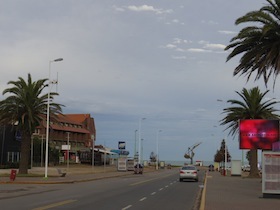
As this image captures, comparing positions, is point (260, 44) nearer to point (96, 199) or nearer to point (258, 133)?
point (96, 199)

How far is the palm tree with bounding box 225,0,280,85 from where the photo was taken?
23328 millimetres

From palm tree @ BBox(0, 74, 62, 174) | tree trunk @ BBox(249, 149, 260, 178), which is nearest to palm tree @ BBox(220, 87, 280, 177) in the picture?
tree trunk @ BBox(249, 149, 260, 178)

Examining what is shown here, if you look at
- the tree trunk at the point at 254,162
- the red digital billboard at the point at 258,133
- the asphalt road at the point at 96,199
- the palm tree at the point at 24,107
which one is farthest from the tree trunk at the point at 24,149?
the tree trunk at the point at 254,162

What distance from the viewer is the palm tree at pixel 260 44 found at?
23328 millimetres

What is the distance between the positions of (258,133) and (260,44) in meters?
20.5

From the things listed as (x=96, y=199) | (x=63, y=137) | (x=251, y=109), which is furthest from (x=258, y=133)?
(x=63, y=137)

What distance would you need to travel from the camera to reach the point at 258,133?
142ft

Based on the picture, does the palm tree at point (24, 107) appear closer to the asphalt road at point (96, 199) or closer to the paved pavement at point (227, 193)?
the paved pavement at point (227, 193)

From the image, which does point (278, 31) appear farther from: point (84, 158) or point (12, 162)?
point (84, 158)

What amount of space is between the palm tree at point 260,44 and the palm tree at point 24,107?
80.1 ft

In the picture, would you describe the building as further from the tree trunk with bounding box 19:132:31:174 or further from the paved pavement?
the paved pavement

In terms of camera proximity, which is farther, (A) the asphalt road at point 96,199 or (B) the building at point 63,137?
(B) the building at point 63,137

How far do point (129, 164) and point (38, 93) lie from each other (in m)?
37.6

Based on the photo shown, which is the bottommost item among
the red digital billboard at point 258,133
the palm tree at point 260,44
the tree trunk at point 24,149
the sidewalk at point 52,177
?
the sidewalk at point 52,177
